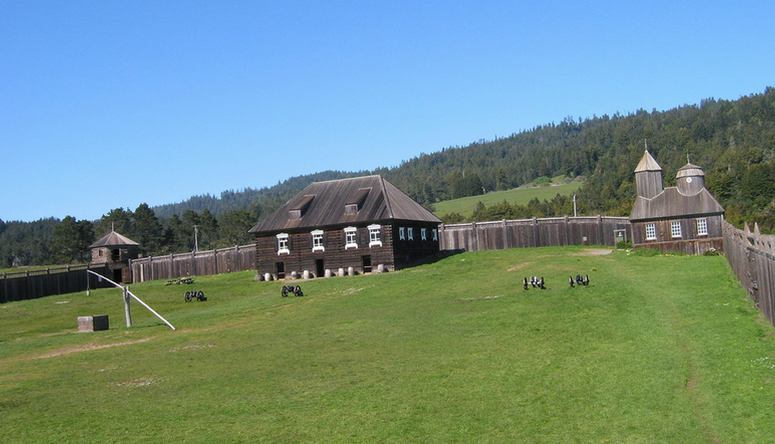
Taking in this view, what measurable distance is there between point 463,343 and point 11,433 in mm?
13097

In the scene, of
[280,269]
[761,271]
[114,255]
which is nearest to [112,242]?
[114,255]

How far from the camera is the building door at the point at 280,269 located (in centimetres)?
6021

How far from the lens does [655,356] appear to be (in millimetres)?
18594

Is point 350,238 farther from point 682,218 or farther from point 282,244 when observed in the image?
point 682,218

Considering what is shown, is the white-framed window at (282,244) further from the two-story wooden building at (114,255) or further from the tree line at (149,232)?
the tree line at (149,232)

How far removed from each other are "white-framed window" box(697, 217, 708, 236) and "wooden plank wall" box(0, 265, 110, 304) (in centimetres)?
5302

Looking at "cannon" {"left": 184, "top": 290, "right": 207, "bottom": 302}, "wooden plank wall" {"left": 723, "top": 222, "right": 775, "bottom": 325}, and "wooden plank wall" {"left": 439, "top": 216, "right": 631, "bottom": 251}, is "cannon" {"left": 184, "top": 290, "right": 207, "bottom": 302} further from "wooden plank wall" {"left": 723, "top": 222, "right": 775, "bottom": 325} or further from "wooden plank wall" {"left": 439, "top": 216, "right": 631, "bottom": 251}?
"wooden plank wall" {"left": 723, "top": 222, "right": 775, "bottom": 325}

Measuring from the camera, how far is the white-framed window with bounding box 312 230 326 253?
58719 mm

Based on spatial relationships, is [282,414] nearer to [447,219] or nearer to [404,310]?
[404,310]

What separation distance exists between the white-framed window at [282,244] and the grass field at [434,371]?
2232cm

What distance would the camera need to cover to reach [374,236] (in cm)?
5697

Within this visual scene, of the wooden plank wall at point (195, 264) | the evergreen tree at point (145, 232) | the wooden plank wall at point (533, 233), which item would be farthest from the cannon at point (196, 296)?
the evergreen tree at point (145, 232)

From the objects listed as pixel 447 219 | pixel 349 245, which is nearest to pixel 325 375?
pixel 349 245

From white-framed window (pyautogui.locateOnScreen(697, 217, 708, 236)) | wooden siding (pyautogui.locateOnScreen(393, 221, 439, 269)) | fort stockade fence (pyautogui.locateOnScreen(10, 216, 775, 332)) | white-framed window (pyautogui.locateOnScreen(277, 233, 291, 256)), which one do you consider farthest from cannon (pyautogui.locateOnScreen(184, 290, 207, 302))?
white-framed window (pyautogui.locateOnScreen(697, 217, 708, 236))
